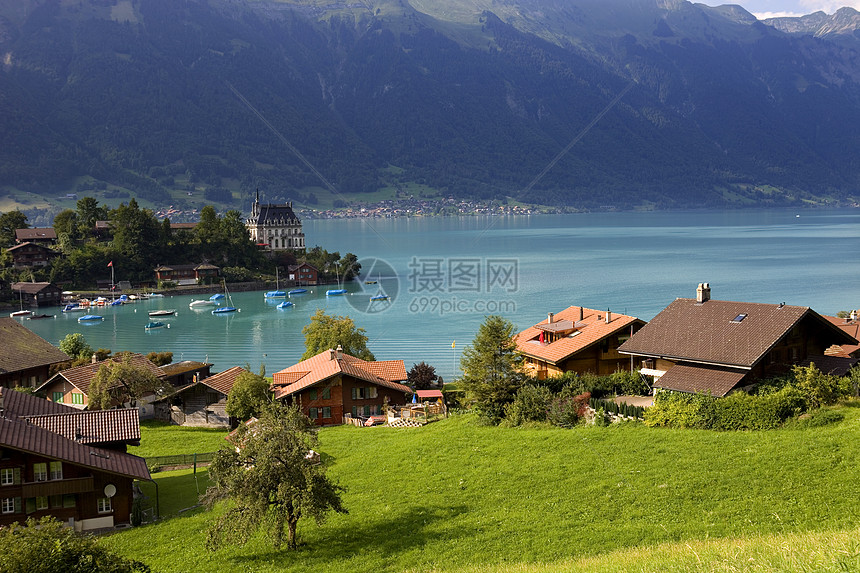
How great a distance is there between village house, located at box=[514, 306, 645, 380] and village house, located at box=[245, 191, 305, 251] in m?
104

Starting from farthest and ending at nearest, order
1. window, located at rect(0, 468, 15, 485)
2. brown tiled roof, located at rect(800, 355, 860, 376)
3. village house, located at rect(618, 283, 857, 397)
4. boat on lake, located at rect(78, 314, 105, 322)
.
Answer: boat on lake, located at rect(78, 314, 105, 322)
brown tiled roof, located at rect(800, 355, 860, 376)
village house, located at rect(618, 283, 857, 397)
window, located at rect(0, 468, 15, 485)

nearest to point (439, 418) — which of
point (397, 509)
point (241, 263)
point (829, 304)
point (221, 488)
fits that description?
point (397, 509)

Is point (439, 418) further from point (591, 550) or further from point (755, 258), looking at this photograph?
point (755, 258)

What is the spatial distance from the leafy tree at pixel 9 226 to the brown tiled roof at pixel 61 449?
92.7m

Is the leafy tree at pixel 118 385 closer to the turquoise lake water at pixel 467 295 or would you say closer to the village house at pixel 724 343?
the turquoise lake water at pixel 467 295

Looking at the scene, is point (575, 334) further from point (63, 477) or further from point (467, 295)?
point (467, 295)

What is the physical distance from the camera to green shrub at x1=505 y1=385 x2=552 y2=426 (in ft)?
75.7

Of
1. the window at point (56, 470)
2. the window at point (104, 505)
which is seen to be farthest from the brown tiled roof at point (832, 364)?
the window at point (56, 470)

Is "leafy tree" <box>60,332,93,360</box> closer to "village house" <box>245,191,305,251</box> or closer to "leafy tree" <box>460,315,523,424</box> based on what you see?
"leafy tree" <box>460,315,523,424</box>

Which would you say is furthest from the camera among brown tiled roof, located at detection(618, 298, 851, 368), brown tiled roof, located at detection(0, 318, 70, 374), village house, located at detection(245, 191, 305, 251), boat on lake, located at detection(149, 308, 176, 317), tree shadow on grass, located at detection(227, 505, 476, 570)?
village house, located at detection(245, 191, 305, 251)

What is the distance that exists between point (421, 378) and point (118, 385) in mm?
13991

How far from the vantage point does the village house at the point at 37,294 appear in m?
89.0

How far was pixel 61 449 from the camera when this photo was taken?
62.2 ft

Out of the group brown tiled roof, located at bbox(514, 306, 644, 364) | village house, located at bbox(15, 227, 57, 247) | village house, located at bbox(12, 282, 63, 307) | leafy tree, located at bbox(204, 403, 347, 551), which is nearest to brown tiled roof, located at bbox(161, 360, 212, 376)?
brown tiled roof, located at bbox(514, 306, 644, 364)
